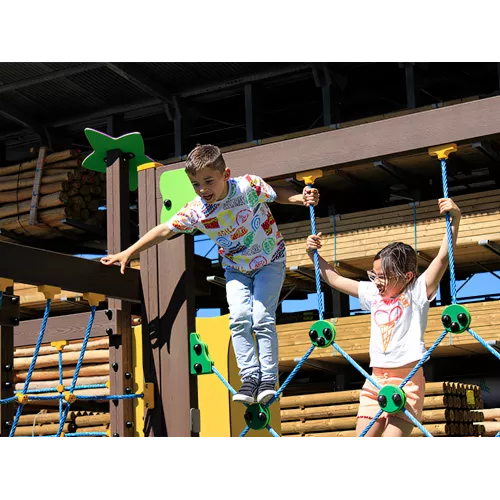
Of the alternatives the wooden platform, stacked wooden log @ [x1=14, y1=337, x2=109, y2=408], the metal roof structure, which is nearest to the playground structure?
stacked wooden log @ [x1=14, y1=337, x2=109, y2=408]

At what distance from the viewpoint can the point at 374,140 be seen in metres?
3.96

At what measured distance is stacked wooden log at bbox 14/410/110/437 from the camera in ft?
37.6

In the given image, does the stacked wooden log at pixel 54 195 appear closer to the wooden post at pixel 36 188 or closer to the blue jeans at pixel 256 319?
the wooden post at pixel 36 188

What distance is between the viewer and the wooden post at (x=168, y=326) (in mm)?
4363

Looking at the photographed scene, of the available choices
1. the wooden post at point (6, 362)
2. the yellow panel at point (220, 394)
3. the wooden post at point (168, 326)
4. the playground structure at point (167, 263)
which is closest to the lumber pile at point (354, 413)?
the yellow panel at point (220, 394)

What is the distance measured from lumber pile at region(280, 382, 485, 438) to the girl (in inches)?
268

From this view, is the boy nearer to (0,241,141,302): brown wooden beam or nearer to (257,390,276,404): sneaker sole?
(257,390,276,404): sneaker sole

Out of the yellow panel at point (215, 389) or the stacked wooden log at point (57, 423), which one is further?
the stacked wooden log at point (57, 423)

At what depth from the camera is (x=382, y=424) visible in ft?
12.2

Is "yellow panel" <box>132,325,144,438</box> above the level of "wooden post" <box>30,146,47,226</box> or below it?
below

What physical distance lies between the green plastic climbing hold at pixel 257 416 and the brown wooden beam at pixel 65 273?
3.14 ft

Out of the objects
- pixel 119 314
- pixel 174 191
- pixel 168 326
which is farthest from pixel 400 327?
pixel 119 314
